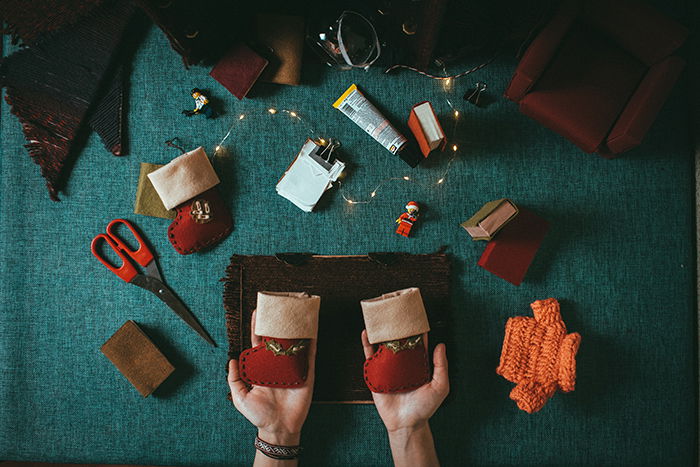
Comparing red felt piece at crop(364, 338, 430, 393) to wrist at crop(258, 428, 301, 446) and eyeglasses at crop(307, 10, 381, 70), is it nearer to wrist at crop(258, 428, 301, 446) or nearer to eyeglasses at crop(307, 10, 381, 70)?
wrist at crop(258, 428, 301, 446)

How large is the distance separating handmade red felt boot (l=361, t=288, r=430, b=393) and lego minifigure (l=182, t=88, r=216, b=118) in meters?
0.81

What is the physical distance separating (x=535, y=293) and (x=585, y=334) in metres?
0.21

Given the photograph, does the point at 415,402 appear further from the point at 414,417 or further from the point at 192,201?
the point at 192,201

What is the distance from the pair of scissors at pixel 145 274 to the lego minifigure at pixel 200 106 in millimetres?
437

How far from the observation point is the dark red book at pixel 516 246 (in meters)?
1.38

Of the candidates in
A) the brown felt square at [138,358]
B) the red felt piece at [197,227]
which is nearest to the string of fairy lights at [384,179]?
the red felt piece at [197,227]

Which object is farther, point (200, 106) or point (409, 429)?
point (200, 106)

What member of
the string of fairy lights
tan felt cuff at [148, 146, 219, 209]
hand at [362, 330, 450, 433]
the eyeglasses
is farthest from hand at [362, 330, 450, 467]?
the eyeglasses

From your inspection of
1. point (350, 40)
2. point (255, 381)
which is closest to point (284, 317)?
point (255, 381)

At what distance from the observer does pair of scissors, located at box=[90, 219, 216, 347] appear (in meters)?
1.43

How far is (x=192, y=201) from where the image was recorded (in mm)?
1396

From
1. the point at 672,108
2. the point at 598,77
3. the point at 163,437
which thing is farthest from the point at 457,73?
the point at 163,437

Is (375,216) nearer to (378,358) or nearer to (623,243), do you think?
(378,358)

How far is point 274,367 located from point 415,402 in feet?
1.47
